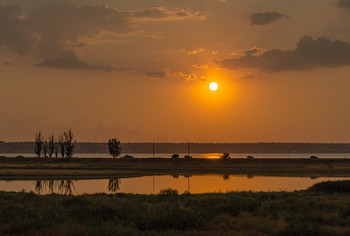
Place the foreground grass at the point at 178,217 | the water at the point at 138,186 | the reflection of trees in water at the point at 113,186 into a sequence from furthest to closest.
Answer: the reflection of trees in water at the point at 113,186
the water at the point at 138,186
the foreground grass at the point at 178,217

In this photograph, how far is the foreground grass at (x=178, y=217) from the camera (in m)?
16.5

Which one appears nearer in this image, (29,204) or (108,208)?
(108,208)

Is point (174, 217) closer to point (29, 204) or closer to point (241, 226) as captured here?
point (241, 226)

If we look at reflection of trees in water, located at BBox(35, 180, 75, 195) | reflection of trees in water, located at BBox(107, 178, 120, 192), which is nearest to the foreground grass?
reflection of trees in water, located at BBox(35, 180, 75, 195)

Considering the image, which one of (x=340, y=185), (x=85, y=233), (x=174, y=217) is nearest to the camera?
(x=85, y=233)

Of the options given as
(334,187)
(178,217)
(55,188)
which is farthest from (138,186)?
(178,217)

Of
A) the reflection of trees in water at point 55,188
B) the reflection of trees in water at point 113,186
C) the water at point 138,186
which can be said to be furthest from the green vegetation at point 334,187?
the reflection of trees in water at point 55,188

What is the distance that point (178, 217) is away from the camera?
62.0 feet

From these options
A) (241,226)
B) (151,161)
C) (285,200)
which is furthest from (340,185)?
(151,161)

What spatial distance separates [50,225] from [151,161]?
299 feet

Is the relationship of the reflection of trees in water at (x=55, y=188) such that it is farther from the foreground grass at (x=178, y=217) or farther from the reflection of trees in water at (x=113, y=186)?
the foreground grass at (x=178, y=217)

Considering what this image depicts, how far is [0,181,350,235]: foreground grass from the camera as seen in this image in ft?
54.1

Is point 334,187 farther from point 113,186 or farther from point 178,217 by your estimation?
point 113,186

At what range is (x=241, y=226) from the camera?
1923cm
